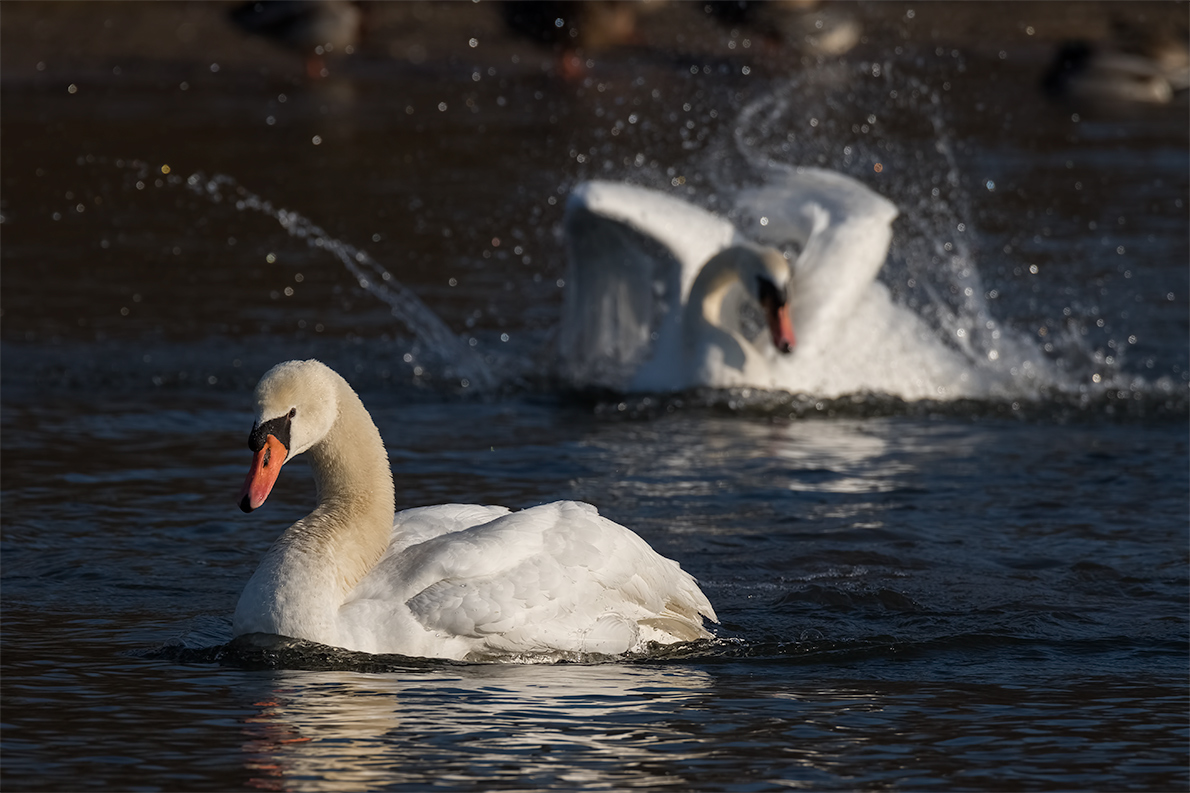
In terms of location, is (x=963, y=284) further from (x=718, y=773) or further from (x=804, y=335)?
(x=718, y=773)

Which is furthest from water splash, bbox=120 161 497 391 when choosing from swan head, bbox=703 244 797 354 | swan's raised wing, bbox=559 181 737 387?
swan head, bbox=703 244 797 354

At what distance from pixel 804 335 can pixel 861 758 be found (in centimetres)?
584

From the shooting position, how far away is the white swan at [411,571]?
19.1 ft

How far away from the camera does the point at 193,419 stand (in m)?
9.96

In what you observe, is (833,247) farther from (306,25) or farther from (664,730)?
(306,25)

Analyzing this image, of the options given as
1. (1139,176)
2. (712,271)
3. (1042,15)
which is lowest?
(712,271)

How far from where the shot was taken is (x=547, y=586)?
5.91 meters

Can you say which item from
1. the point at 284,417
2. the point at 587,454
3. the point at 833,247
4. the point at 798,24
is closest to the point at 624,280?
the point at 833,247

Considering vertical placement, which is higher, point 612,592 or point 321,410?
point 321,410

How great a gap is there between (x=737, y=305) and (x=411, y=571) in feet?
18.3

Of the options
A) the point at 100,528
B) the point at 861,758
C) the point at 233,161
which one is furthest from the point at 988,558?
the point at 233,161

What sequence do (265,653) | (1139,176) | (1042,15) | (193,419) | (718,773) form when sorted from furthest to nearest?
(1042,15) < (1139,176) < (193,419) < (265,653) < (718,773)

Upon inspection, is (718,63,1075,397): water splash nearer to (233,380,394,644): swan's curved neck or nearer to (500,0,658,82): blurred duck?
(500,0,658,82): blurred duck

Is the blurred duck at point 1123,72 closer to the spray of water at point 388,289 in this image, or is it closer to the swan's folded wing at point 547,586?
the spray of water at point 388,289
